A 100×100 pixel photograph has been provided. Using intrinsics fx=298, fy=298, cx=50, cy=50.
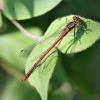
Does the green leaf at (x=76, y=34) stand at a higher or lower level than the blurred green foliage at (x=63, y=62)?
higher

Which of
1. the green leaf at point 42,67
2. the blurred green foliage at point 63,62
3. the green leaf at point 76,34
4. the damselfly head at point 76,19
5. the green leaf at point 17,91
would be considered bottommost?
the green leaf at point 17,91

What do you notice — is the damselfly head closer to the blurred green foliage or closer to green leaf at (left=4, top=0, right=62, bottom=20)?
green leaf at (left=4, top=0, right=62, bottom=20)

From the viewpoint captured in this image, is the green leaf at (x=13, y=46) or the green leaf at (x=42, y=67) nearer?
the green leaf at (x=42, y=67)

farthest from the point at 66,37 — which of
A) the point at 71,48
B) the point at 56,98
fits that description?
the point at 56,98

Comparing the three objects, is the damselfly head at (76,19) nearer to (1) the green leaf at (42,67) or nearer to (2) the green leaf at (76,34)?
(2) the green leaf at (76,34)

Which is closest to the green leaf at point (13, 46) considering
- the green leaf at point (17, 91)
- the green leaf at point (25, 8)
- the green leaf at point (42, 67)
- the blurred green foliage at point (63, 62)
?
the blurred green foliage at point (63, 62)
